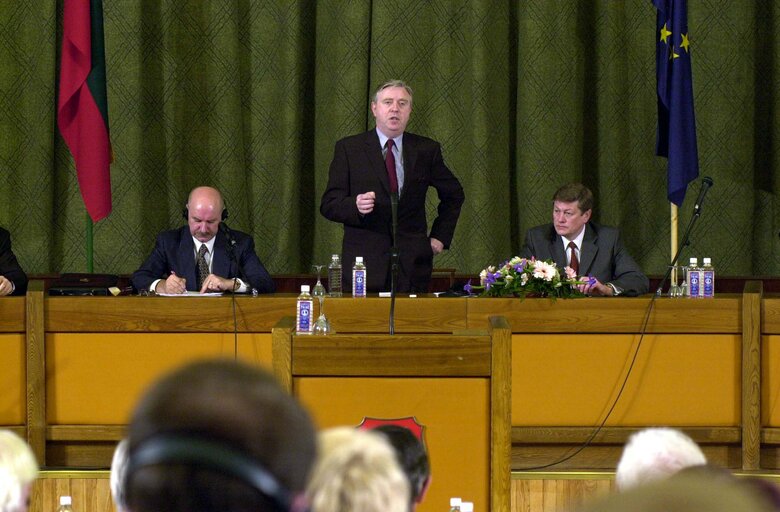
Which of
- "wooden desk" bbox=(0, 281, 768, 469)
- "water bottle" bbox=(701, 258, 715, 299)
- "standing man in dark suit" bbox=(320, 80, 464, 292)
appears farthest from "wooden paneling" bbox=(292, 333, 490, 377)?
"standing man in dark suit" bbox=(320, 80, 464, 292)

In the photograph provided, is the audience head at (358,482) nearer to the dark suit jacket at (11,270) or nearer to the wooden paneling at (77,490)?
the wooden paneling at (77,490)

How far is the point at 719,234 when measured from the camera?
27.6 feet

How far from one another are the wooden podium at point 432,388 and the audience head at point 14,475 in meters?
2.32

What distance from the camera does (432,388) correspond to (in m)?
3.79

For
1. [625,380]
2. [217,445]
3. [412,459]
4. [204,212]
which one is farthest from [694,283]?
[217,445]

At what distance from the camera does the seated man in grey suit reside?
5.71 metres

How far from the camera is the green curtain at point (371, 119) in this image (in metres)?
8.33

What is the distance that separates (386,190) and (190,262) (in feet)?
3.29

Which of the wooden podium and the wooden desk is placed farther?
the wooden desk

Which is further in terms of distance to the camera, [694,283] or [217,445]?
[694,283]

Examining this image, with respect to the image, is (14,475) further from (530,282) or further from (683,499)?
(530,282)

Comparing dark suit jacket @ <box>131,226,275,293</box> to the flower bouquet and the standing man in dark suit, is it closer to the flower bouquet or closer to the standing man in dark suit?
the standing man in dark suit

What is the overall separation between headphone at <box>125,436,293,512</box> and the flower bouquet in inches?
159

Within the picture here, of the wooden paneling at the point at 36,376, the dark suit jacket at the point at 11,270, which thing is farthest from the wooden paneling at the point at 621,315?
the dark suit jacket at the point at 11,270
